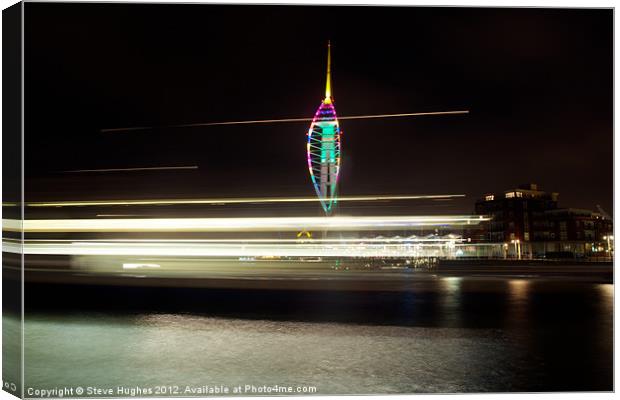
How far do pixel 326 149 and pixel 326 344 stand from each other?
13.9 m

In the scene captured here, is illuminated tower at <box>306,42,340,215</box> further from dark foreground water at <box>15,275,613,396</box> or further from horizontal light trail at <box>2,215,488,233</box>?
dark foreground water at <box>15,275,613,396</box>

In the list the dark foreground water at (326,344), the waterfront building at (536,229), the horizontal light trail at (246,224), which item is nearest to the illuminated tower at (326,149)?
the horizontal light trail at (246,224)

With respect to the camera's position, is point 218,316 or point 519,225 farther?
point 519,225

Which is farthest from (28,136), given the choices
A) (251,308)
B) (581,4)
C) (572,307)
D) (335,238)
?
(572,307)

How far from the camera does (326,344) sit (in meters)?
6.09

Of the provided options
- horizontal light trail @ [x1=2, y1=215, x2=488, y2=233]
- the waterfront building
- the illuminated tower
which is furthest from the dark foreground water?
the waterfront building

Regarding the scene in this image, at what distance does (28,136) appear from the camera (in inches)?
226

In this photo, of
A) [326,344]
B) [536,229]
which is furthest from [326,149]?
[536,229]

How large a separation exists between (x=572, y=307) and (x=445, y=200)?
276cm

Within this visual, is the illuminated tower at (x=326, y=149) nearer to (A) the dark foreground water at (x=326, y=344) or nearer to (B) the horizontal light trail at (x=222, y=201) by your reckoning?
(B) the horizontal light trail at (x=222, y=201)

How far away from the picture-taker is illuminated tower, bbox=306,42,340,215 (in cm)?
920

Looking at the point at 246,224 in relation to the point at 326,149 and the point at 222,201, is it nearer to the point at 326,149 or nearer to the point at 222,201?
the point at 222,201

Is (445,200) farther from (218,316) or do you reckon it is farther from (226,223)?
(218,316)

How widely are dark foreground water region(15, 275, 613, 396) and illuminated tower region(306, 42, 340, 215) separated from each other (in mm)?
3019
